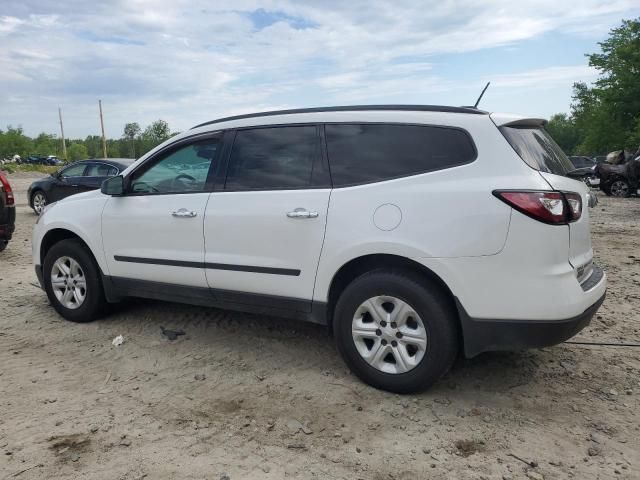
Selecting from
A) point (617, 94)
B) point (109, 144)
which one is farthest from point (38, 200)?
point (109, 144)

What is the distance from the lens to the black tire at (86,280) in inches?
191

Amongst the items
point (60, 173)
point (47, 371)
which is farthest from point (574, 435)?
point (60, 173)

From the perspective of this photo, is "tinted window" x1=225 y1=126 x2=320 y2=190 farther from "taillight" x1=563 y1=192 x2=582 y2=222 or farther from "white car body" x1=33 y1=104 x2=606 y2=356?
"taillight" x1=563 y1=192 x2=582 y2=222

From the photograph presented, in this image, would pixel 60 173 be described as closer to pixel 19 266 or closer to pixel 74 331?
pixel 19 266

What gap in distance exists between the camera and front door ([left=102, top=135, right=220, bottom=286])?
417cm

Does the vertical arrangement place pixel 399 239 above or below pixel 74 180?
below

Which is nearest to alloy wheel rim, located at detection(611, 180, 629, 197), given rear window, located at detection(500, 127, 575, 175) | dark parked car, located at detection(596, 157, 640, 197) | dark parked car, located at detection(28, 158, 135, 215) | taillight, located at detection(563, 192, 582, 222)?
dark parked car, located at detection(596, 157, 640, 197)

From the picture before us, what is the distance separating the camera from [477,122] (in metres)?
3.29

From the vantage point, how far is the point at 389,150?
350 centimetres

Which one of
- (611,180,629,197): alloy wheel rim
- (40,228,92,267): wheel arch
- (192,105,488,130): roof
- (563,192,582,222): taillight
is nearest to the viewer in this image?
(563,192,582,222): taillight

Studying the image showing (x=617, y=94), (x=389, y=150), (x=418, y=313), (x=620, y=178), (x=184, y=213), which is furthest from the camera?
(x=617, y=94)

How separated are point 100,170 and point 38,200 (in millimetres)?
2537

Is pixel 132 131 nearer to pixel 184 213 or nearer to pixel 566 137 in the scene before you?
pixel 566 137

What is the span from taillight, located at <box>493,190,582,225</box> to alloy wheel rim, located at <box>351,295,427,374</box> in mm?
846
